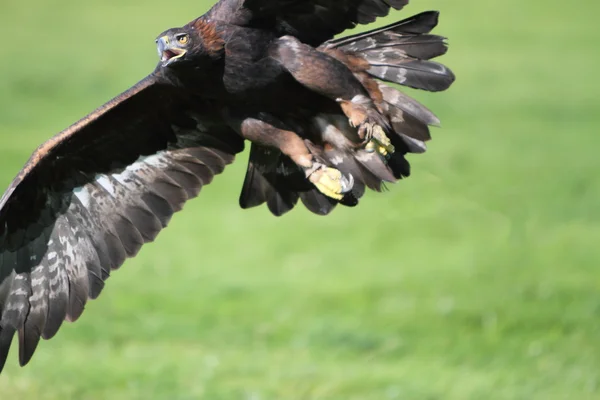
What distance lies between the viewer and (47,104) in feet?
69.0

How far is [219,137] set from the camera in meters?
9.36

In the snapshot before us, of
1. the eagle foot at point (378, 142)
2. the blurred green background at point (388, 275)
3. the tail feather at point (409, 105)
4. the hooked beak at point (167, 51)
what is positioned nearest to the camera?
the hooked beak at point (167, 51)

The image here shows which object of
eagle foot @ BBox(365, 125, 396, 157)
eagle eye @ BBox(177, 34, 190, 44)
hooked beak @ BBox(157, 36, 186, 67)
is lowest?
eagle foot @ BBox(365, 125, 396, 157)

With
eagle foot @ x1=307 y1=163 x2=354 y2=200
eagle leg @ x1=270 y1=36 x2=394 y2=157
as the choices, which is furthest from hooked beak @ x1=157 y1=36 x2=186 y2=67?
eagle foot @ x1=307 y1=163 x2=354 y2=200

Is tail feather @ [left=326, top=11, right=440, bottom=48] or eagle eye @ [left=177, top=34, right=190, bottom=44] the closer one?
eagle eye @ [left=177, top=34, right=190, bottom=44]

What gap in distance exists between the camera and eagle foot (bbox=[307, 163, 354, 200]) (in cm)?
835

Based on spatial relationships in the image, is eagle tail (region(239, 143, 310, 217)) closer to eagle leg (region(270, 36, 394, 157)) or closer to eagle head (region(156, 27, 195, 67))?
eagle leg (region(270, 36, 394, 157))

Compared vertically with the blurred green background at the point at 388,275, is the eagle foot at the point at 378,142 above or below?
below

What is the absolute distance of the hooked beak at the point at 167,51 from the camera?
26.7 ft

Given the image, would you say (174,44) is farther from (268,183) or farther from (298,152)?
(268,183)

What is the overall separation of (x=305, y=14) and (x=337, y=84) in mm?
482

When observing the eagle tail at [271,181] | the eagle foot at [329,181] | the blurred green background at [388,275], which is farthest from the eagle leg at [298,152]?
the blurred green background at [388,275]

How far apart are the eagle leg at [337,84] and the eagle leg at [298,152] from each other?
10.4 inches

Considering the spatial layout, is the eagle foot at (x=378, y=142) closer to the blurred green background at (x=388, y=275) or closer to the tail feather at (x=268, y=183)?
the tail feather at (x=268, y=183)
